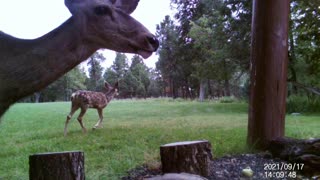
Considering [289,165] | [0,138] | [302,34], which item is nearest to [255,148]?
[289,165]

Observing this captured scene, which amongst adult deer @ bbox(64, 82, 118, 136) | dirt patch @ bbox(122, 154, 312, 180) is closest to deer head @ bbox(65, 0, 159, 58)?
dirt patch @ bbox(122, 154, 312, 180)

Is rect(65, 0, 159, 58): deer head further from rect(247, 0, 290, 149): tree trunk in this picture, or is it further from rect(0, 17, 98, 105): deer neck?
rect(247, 0, 290, 149): tree trunk

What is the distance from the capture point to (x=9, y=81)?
7.45 ft

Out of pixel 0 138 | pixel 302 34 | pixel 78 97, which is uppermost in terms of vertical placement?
pixel 302 34

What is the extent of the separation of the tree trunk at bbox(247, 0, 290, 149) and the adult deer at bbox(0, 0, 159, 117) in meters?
2.43

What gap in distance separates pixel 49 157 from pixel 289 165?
88.5 inches

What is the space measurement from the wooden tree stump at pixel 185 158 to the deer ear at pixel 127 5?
1178mm

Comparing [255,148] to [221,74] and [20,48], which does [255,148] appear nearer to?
[20,48]

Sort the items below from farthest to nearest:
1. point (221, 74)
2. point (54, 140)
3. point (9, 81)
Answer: point (221, 74), point (54, 140), point (9, 81)

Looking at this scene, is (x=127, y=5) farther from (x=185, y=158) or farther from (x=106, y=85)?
(x=106, y=85)

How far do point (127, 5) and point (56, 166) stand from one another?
1.25 metres

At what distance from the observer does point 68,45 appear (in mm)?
2338

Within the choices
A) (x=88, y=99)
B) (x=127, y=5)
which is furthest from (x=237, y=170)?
(x=88, y=99)

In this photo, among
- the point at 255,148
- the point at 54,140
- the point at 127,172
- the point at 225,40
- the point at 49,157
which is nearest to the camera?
the point at 49,157
